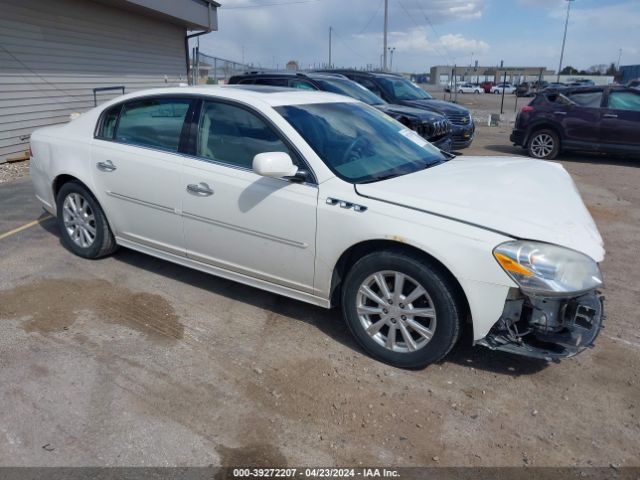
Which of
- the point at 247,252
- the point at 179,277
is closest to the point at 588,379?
the point at 247,252

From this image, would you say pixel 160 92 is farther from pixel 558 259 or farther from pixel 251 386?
pixel 558 259

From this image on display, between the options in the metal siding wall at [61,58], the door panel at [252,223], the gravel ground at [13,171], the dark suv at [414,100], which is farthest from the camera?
the dark suv at [414,100]

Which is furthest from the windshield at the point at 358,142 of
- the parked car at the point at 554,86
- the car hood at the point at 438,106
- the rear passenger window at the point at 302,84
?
the parked car at the point at 554,86

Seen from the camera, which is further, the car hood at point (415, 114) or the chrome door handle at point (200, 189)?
the car hood at point (415, 114)

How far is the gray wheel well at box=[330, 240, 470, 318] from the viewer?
2.92 meters

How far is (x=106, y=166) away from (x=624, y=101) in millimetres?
9969

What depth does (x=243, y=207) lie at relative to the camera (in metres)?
3.53

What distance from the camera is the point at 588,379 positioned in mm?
3117

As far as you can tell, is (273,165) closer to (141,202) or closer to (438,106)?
(141,202)

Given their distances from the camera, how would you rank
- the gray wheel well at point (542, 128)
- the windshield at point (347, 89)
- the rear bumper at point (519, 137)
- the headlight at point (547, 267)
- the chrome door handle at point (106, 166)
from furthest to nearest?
the rear bumper at point (519, 137)
the gray wheel well at point (542, 128)
the windshield at point (347, 89)
the chrome door handle at point (106, 166)
the headlight at point (547, 267)

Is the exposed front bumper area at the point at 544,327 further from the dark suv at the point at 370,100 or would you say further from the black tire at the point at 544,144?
the black tire at the point at 544,144

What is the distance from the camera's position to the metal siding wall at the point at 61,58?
31.5 ft

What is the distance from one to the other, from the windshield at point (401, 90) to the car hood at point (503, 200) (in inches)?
309

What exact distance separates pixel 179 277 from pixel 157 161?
42.9 inches
